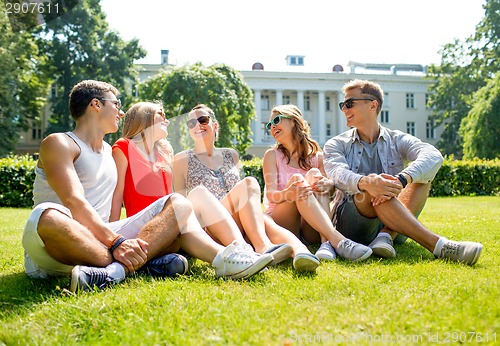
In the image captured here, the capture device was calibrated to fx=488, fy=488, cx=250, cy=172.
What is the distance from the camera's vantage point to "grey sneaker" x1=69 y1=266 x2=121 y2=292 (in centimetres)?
278

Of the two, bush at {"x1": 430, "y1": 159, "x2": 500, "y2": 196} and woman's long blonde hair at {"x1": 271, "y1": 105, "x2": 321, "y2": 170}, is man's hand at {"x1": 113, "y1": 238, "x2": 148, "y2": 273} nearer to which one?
woman's long blonde hair at {"x1": 271, "y1": 105, "x2": 321, "y2": 170}

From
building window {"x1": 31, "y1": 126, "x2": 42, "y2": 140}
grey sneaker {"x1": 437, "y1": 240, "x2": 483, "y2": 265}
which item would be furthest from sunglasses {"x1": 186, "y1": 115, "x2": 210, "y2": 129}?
building window {"x1": 31, "y1": 126, "x2": 42, "y2": 140}

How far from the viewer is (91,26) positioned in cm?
3375

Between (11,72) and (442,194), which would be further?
(11,72)

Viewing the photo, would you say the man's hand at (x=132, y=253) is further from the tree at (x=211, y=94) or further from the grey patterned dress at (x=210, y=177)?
the tree at (x=211, y=94)

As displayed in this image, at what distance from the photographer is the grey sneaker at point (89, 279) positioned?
278cm

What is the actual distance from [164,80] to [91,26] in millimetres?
13007

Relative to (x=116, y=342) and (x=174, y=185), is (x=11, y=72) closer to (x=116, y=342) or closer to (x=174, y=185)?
(x=174, y=185)

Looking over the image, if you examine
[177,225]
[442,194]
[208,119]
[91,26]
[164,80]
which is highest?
[91,26]

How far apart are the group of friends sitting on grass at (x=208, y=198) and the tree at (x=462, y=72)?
30702 mm

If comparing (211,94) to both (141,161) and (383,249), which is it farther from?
(383,249)

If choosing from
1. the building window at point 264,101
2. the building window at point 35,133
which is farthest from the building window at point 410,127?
the building window at point 35,133

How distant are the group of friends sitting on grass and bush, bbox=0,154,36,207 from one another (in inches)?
460

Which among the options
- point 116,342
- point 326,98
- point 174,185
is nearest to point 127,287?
point 116,342
